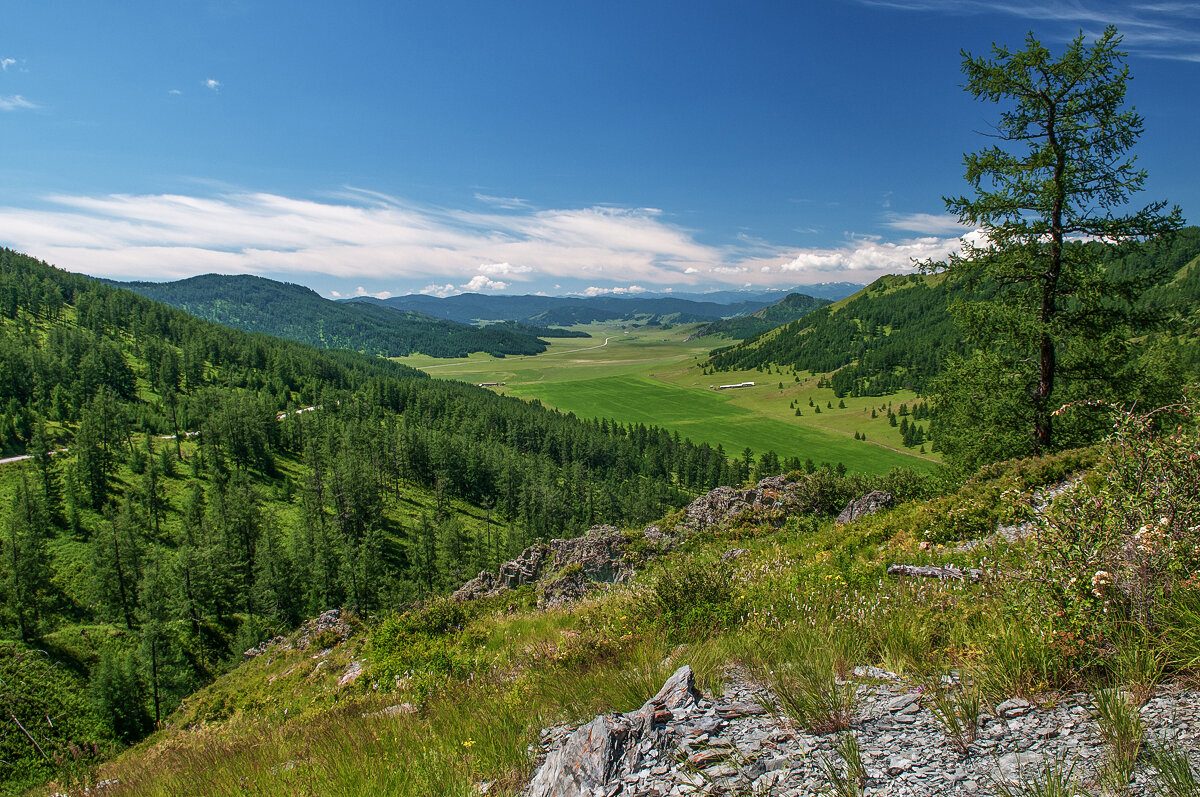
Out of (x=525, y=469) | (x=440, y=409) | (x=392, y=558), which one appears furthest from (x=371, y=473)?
(x=440, y=409)

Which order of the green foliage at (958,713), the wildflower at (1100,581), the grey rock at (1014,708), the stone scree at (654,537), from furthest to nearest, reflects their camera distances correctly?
the stone scree at (654,537) < the wildflower at (1100,581) < the grey rock at (1014,708) < the green foliage at (958,713)

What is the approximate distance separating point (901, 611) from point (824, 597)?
1.47 meters

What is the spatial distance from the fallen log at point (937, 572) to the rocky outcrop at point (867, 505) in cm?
948

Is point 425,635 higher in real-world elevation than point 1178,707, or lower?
lower

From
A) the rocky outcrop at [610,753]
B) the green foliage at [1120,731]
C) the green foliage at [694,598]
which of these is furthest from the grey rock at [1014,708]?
the green foliage at [694,598]

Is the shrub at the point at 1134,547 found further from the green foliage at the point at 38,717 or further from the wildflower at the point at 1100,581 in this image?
the green foliage at the point at 38,717

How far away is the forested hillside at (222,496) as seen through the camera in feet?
180

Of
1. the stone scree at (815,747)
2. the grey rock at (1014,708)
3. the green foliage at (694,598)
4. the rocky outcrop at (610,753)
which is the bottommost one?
the green foliage at (694,598)

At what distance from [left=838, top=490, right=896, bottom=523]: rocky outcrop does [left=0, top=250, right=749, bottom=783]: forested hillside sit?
129 ft

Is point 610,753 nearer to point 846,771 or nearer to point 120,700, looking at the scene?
point 846,771

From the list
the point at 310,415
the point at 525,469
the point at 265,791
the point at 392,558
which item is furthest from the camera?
the point at 310,415

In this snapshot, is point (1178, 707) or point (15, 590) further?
point (15, 590)

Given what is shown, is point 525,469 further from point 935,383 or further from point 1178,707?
point 1178,707

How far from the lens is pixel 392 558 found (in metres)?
87.8
